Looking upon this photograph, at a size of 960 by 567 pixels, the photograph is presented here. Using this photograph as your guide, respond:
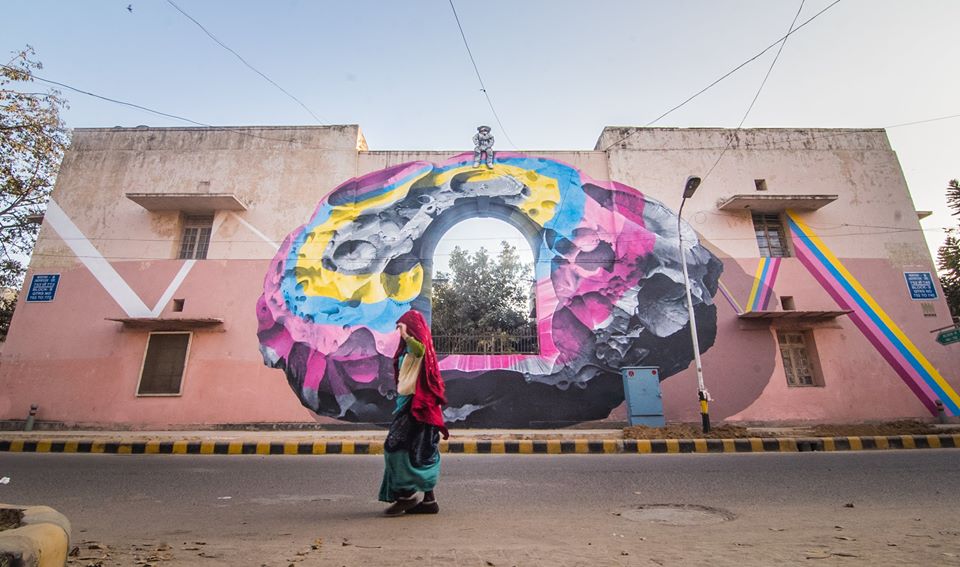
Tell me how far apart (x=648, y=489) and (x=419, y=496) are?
2044mm

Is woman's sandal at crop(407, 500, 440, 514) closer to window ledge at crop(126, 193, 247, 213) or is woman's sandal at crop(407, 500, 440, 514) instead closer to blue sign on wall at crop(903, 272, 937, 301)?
window ledge at crop(126, 193, 247, 213)

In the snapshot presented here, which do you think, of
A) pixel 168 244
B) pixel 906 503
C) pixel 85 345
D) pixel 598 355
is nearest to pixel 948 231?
pixel 598 355

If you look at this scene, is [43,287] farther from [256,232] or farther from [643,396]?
[643,396]

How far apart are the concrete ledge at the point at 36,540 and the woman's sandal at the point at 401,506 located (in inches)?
74.5

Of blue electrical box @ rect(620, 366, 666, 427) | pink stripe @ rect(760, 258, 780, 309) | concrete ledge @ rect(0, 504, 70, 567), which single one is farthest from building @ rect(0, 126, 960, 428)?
concrete ledge @ rect(0, 504, 70, 567)

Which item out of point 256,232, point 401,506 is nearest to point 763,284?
point 401,506

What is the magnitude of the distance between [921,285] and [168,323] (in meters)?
17.3

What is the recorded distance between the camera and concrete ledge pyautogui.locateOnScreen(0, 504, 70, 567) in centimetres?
126

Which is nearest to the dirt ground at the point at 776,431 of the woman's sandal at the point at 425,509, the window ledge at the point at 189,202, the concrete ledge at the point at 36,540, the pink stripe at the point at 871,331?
the pink stripe at the point at 871,331

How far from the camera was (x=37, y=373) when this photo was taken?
9.80 m

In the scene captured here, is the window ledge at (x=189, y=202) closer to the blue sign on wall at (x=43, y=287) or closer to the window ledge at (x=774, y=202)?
the blue sign on wall at (x=43, y=287)

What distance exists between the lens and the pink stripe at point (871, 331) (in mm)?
9734

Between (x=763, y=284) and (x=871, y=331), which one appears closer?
(x=871, y=331)

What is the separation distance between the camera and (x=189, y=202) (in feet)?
35.0
